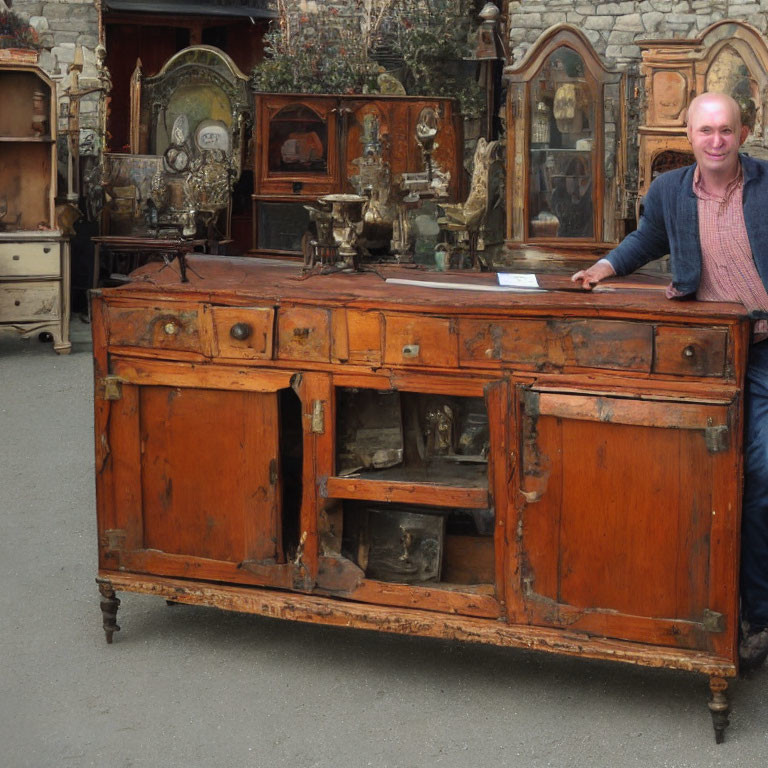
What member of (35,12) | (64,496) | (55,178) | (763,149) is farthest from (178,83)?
(64,496)

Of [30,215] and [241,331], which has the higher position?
[30,215]

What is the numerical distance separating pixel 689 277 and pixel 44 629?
2.29m

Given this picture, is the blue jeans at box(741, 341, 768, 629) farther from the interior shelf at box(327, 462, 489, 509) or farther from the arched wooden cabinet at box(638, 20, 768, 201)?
the arched wooden cabinet at box(638, 20, 768, 201)

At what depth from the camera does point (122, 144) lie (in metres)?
13.3

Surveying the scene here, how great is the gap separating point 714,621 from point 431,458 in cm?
99

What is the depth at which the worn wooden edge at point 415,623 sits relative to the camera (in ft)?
10.9

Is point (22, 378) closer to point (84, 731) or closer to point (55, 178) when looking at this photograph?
point (55, 178)

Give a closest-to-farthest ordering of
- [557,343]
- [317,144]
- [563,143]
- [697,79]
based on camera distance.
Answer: [557,343], [697,79], [563,143], [317,144]

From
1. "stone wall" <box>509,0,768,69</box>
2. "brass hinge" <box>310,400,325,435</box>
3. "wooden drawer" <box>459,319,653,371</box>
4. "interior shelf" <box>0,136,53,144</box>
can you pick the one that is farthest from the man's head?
"stone wall" <box>509,0,768,69</box>

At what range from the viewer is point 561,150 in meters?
10.1

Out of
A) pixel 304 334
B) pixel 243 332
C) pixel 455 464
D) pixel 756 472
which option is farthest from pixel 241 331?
pixel 756 472

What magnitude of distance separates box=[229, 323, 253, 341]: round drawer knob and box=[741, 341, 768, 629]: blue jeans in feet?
4.49

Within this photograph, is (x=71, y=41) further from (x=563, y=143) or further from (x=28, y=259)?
(x=563, y=143)

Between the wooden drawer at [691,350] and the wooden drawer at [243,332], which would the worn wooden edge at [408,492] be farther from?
the wooden drawer at [691,350]
